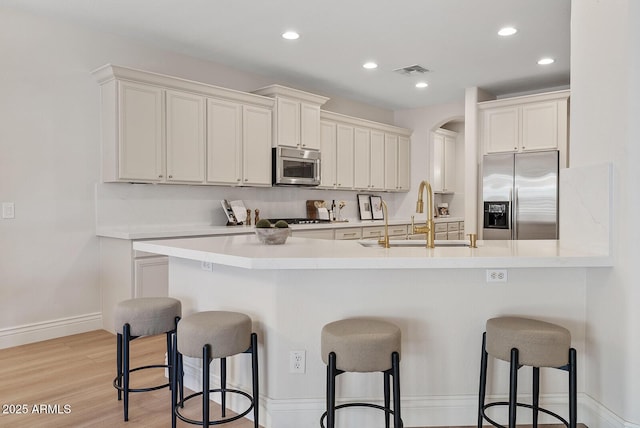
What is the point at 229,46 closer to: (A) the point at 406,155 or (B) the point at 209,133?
(B) the point at 209,133

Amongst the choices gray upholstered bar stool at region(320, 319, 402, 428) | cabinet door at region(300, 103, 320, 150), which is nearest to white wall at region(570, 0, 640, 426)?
gray upholstered bar stool at region(320, 319, 402, 428)

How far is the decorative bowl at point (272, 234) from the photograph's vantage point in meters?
2.63

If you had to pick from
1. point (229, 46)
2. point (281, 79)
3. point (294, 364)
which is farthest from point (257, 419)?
point (281, 79)

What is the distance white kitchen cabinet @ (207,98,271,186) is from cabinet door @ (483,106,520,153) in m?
2.91

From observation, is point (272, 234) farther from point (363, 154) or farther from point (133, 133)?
point (363, 154)

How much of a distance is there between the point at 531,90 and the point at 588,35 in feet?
13.1

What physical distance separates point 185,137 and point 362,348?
3.19m

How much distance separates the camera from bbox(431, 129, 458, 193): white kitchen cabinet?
7.30 meters

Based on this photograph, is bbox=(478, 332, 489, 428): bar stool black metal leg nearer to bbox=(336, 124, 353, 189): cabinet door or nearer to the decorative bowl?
the decorative bowl

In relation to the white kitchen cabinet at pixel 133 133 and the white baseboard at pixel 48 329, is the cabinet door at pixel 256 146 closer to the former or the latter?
the white kitchen cabinet at pixel 133 133

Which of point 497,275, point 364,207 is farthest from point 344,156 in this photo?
point 497,275

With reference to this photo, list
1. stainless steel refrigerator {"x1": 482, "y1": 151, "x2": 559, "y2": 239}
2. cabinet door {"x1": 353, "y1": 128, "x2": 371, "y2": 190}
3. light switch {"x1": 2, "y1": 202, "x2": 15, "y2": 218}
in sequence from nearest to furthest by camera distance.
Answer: light switch {"x1": 2, "y1": 202, "x2": 15, "y2": 218} → stainless steel refrigerator {"x1": 482, "y1": 151, "x2": 559, "y2": 239} → cabinet door {"x1": 353, "y1": 128, "x2": 371, "y2": 190}

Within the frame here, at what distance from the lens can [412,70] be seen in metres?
5.32

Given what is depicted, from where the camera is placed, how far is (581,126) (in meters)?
2.51
